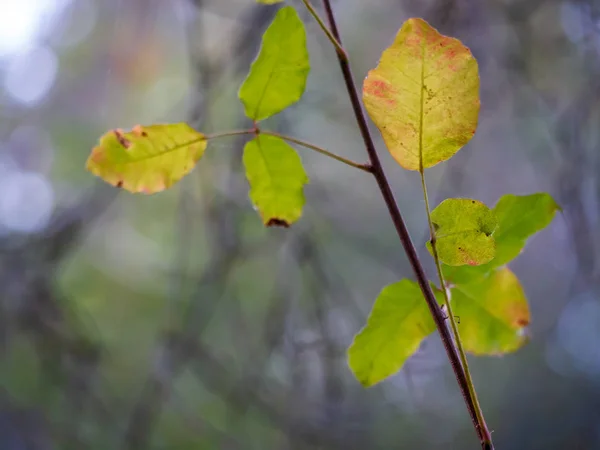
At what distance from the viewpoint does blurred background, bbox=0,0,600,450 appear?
43.8 inches

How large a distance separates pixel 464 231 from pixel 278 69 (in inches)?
6.0

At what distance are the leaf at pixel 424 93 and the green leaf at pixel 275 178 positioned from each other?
0.32 ft

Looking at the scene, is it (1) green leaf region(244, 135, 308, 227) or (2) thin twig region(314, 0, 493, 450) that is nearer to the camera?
(2) thin twig region(314, 0, 493, 450)

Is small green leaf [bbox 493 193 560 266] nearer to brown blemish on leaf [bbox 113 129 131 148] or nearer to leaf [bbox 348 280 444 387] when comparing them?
leaf [bbox 348 280 444 387]

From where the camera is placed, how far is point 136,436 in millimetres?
956

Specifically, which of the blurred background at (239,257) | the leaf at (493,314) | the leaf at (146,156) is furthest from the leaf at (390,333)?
the blurred background at (239,257)

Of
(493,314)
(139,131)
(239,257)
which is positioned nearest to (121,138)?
(139,131)

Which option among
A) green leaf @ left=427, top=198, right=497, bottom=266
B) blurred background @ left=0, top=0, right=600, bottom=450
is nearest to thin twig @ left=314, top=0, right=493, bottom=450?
green leaf @ left=427, top=198, right=497, bottom=266

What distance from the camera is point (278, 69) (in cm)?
31

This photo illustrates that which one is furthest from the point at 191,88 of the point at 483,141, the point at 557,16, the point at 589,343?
the point at 589,343

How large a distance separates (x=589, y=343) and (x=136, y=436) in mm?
1196

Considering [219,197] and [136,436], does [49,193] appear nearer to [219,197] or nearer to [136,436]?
[219,197]

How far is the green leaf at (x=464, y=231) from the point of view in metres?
0.25

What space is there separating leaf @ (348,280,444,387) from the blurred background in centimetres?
75
